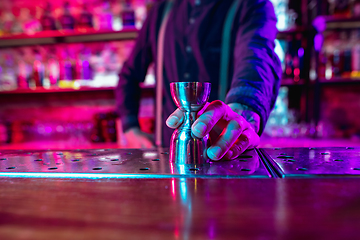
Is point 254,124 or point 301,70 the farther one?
point 301,70

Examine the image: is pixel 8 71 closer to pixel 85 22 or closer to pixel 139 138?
pixel 85 22

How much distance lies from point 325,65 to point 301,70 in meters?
0.18

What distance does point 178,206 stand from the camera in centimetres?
33

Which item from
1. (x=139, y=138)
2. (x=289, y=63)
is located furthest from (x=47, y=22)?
(x=289, y=63)

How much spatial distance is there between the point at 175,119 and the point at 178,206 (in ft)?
0.83

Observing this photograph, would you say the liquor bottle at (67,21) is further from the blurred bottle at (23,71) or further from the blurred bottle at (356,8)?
the blurred bottle at (356,8)

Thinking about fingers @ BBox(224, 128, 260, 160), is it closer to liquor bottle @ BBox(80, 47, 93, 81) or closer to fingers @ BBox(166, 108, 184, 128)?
fingers @ BBox(166, 108, 184, 128)

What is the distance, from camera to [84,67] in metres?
2.34

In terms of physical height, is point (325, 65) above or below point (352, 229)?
above

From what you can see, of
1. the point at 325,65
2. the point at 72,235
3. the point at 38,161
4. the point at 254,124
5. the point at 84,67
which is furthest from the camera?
the point at 84,67

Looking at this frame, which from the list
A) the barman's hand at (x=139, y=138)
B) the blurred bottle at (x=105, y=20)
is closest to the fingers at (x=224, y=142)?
the barman's hand at (x=139, y=138)

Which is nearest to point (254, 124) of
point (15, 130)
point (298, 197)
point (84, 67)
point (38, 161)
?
point (298, 197)

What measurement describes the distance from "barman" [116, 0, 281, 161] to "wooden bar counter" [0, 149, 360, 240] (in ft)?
1.28

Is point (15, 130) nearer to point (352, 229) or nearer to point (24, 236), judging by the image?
point (24, 236)
